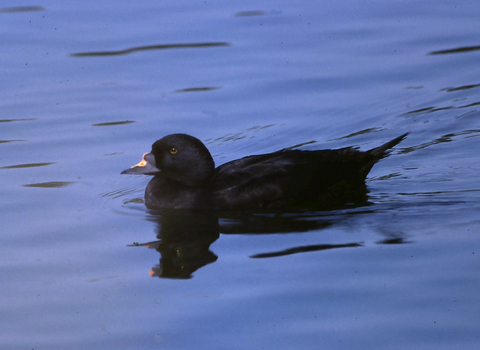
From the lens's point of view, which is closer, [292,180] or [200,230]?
[200,230]

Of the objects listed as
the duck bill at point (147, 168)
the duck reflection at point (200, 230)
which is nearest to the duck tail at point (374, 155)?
the duck reflection at point (200, 230)

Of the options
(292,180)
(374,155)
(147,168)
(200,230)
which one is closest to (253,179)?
(292,180)

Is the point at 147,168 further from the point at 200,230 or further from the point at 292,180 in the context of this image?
the point at 292,180

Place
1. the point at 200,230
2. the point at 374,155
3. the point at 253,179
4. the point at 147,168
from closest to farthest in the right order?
the point at 200,230, the point at 253,179, the point at 147,168, the point at 374,155

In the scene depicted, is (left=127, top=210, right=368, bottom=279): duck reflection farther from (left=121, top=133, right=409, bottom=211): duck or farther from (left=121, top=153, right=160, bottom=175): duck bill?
(left=121, top=153, right=160, bottom=175): duck bill

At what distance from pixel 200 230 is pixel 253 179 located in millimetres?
763

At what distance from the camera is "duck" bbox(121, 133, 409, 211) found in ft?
23.7

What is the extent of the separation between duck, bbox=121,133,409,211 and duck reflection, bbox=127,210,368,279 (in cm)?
16

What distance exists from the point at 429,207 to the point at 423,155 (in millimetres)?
1622

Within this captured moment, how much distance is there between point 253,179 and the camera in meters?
7.27

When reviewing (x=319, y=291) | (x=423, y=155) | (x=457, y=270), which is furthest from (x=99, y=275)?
(x=423, y=155)

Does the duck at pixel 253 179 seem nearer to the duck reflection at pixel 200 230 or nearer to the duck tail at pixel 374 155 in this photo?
the duck tail at pixel 374 155

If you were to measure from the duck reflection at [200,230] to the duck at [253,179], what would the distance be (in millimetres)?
160

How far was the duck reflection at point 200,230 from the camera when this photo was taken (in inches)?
238
